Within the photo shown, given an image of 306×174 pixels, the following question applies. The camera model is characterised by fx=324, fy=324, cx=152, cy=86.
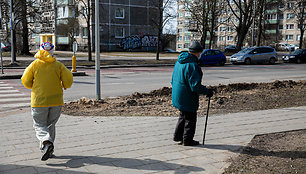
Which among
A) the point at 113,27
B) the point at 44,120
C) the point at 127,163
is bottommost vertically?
the point at 127,163

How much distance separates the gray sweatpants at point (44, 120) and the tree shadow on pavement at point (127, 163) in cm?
36

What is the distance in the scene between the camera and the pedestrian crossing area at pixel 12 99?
9.07m

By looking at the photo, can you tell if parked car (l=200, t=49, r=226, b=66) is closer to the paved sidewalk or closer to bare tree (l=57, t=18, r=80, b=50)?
the paved sidewalk

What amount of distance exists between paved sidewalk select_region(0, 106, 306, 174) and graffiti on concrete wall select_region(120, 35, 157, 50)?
48.1 meters

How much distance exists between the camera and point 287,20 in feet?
293

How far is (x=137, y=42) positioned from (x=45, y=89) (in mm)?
52383

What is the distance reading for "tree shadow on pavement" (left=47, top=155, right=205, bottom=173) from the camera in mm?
4178

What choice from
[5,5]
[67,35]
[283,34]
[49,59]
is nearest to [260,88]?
[49,59]

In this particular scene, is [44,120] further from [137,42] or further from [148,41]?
[148,41]

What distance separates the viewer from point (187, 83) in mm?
4883

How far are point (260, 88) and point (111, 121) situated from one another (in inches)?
267

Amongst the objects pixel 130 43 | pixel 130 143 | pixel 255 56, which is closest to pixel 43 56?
pixel 130 143

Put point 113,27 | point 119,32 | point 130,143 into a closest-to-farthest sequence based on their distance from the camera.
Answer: point 130,143, point 113,27, point 119,32

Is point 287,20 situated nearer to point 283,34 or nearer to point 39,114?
point 283,34
